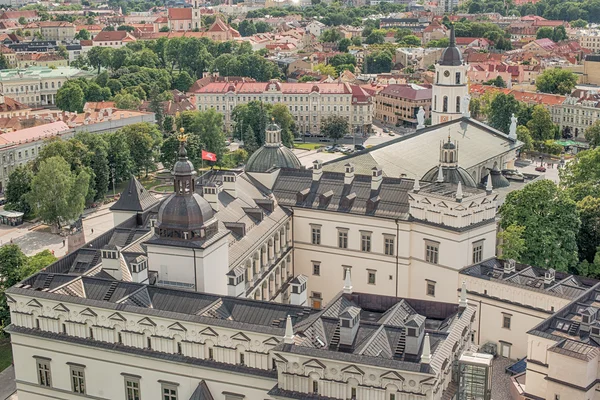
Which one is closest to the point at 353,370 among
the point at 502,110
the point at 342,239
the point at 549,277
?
the point at 549,277

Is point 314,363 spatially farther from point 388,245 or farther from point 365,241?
point 365,241

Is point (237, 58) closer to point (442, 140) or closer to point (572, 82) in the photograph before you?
point (572, 82)

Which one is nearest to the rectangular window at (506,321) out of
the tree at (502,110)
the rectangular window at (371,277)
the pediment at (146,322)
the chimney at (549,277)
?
the chimney at (549,277)

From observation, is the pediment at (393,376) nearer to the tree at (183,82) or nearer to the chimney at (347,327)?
the chimney at (347,327)

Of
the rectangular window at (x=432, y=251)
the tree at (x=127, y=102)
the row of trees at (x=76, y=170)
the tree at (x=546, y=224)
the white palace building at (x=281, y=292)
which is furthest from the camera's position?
the tree at (x=127, y=102)

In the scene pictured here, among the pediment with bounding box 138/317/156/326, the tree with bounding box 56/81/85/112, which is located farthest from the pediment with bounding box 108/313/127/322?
the tree with bounding box 56/81/85/112

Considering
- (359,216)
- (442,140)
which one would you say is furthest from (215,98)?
(359,216)
